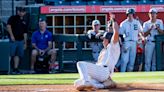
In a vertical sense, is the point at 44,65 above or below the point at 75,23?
below

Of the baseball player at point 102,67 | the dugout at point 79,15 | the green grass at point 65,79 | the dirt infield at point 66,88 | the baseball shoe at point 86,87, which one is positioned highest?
the dugout at point 79,15

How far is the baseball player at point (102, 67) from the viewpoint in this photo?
9211mm

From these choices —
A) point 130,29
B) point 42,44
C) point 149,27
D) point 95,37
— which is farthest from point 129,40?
point 42,44

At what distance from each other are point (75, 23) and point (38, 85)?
28.9ft

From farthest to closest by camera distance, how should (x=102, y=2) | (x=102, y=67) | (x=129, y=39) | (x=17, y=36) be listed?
1. (x=102, y=2)
2. (x=17, y=36)
3. (x=129, y=39)
4. (x=102, y=67)

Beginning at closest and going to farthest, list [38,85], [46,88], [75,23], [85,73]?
[85,73]
[46,88]
[38,85]
[75,23]

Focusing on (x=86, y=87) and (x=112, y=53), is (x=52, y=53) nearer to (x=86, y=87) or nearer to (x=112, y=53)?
(x=112, y=53)

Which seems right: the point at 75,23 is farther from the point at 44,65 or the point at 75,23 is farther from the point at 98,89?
the point at 98,89

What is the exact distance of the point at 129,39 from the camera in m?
15.5

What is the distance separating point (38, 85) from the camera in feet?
35.2

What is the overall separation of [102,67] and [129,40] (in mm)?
6211

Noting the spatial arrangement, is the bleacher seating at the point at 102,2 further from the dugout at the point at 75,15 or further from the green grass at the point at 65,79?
the green grass at the point at 65,79

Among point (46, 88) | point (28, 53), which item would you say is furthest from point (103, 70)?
point (28, 53)

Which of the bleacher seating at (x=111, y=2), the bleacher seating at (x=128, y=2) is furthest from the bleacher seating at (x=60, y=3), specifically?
the bleacher seating at (x=128, y=2)
